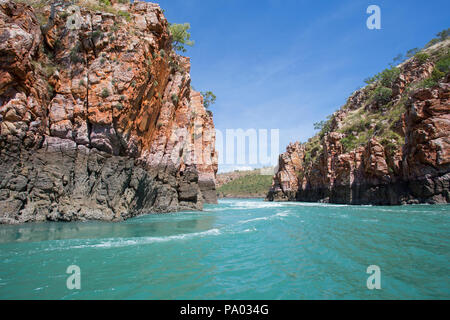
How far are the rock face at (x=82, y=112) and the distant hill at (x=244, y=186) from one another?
348 feet

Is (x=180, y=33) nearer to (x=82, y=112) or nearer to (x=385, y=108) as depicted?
(x=82, y=112)

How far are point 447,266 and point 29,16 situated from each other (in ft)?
74.4

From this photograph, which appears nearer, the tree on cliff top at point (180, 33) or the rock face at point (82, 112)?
the rock face at point (82, 112)

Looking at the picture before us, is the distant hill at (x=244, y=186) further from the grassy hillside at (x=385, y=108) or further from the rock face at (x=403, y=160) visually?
the rock face at (x=403, y=160)

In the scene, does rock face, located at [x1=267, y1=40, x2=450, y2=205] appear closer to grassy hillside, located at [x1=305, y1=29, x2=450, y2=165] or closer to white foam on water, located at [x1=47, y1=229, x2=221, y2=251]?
grassy hillside, located at [x1=305, y1=29, x2=450, y2=165]

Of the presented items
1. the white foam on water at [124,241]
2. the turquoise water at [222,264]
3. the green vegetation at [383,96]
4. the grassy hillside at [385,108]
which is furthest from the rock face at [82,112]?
the green vegetation at [383,96]

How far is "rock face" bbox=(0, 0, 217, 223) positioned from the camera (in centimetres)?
1284

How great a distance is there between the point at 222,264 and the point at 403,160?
34.7 meters

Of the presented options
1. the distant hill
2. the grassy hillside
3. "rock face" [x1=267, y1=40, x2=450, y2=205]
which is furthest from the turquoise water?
the distant hill

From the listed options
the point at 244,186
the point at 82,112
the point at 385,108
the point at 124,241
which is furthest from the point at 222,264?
the point at 244,186

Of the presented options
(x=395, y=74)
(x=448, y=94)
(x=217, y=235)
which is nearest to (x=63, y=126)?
(x=217, y=235)

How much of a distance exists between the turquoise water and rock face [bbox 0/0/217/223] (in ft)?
11.5

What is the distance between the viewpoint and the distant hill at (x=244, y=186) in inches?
5020

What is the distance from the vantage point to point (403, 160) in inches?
1265
